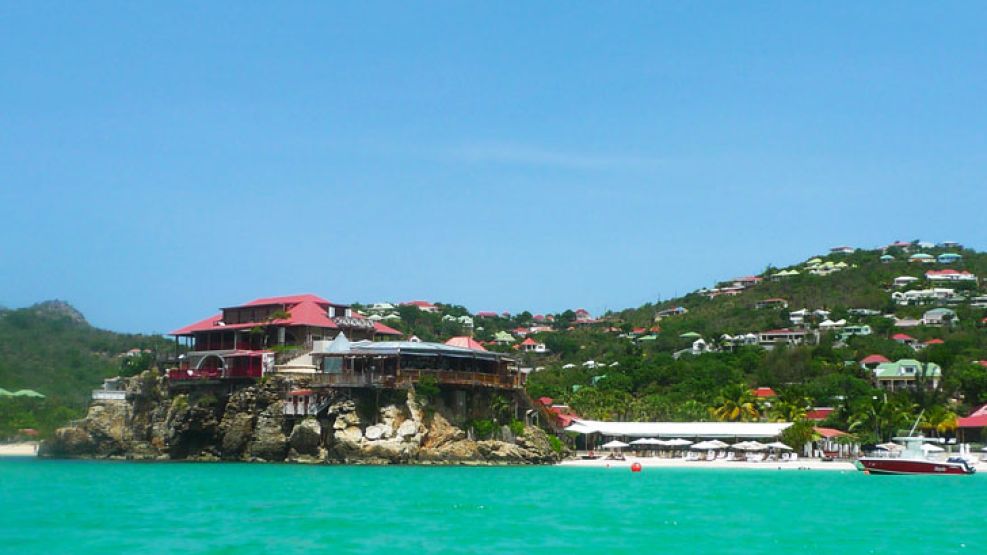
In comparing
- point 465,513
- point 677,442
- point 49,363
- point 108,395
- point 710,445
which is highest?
point 49,363

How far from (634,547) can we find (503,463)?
34976 millimetres

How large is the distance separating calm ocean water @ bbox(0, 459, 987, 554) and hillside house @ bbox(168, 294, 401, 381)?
10250mm

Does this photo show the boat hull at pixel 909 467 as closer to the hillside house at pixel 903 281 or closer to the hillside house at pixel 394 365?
the hillside house at pixel 394 365

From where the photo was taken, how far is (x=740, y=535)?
30.0 meters

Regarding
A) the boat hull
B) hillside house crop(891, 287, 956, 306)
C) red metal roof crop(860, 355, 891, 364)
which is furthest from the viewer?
hillside house crop(891, 287, 956, 306)

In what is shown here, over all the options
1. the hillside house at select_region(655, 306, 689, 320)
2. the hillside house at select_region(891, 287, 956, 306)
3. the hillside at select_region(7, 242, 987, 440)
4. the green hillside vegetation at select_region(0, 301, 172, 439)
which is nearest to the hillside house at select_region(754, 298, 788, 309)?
the hillside at select_region(7, 242, 987, 440)

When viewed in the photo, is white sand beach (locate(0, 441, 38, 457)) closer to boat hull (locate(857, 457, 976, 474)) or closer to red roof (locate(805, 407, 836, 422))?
boat hull (locate(857, 457, 976, 474))

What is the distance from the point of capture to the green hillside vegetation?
47781 mm

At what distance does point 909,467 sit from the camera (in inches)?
2250

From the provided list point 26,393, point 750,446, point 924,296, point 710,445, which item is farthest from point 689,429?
point 924,296

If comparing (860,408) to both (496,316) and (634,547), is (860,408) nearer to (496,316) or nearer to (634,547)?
(634,547)

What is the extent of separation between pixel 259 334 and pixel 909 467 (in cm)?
3755

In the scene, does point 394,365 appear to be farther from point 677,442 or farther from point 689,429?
point 689,429

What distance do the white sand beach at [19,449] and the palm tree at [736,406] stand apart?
4595cm
